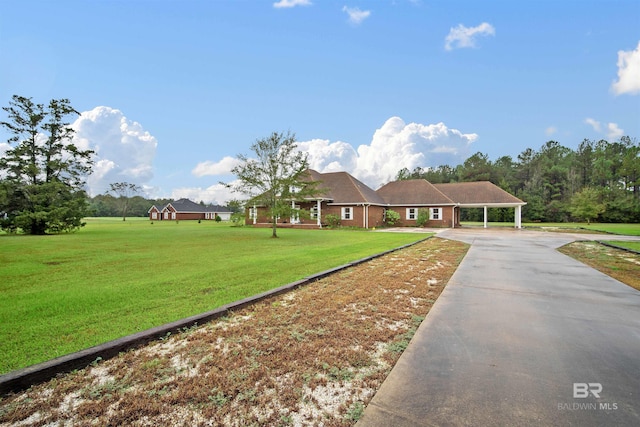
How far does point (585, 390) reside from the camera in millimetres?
2232

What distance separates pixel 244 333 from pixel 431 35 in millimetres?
20871

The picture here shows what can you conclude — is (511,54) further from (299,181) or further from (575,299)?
(575,299)

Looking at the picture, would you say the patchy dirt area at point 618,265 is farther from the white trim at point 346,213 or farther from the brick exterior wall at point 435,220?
the white trim at point 346,213

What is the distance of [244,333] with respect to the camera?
10.8ft

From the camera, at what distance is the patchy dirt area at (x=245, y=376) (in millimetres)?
1932

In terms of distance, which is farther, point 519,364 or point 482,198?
point 482,198

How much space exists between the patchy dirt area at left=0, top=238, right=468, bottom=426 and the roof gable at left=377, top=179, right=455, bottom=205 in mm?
26520

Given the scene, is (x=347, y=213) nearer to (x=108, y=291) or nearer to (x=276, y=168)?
(x=276, y=168)

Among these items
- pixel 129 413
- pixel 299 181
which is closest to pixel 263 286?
pixel 129 413

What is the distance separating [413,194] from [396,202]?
6.73 feet

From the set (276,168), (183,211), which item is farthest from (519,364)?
(183,211)

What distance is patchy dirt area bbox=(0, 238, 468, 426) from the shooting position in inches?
76.0

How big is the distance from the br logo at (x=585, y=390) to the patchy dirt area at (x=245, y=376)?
1.37 metres

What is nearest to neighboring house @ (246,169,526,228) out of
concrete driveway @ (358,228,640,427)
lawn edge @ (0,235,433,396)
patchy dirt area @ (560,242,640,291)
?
patchy dirt area @ (560,242,640,291)
